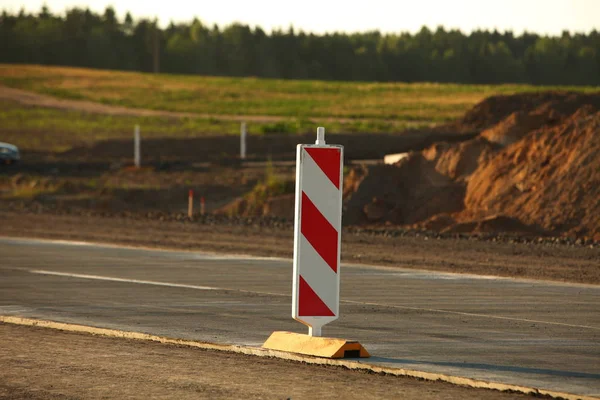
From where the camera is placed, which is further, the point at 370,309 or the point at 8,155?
the point at 8,155

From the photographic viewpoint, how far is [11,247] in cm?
2348

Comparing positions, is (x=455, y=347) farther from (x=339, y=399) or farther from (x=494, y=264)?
(x=494, y=264)

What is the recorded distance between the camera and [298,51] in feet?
565

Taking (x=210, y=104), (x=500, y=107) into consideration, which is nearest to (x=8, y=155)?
(x=500, y=107)

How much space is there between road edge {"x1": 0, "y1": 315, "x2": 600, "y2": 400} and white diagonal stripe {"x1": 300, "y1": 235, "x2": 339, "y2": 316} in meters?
0.50

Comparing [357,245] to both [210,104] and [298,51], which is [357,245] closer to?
[210,104]

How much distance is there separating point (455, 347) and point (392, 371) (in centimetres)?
149

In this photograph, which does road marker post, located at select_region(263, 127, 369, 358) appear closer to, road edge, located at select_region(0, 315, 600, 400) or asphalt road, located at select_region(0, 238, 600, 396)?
road edge, located at select_region(0, 315, 600, 400)

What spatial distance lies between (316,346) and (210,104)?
84536mm

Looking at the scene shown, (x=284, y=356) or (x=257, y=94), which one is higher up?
(x=257, y=94)

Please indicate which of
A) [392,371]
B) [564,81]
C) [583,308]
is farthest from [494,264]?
[564,81]

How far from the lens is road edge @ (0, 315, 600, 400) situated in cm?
870

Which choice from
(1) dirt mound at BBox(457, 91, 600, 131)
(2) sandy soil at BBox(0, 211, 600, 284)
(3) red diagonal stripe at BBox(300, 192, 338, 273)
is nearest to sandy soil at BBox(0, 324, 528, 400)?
(3) red diagonal stripe at BBox(300, 192, 338, 273)

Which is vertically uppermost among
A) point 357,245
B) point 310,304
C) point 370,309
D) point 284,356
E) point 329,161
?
point 329,161
